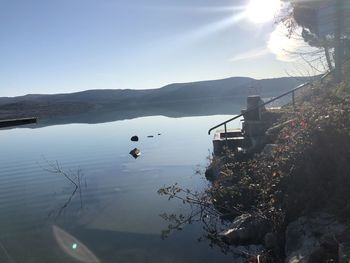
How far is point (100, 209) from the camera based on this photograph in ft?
65.4

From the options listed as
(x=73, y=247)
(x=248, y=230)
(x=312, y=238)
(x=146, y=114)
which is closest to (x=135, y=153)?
(x=73, y=247)

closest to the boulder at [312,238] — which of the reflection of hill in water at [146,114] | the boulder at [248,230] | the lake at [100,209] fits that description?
the boulder at [248,230]

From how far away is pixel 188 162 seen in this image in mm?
32344

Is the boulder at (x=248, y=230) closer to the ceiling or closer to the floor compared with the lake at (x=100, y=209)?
closer to the ceiling

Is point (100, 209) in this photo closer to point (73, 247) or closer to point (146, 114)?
point (73, 247)

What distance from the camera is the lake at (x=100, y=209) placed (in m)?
14.0

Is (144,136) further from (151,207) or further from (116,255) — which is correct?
(116,255)

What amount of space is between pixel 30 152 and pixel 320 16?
3901 centimetres

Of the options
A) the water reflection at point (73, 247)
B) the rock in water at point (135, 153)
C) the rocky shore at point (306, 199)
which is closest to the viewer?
the rocky shore at point (306, 199)

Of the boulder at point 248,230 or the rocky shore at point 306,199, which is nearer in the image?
the rocky shore at point 306,199

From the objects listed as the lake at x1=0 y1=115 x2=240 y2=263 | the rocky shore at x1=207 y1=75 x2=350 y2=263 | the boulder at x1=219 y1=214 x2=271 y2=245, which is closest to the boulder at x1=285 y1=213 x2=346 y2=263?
the rocky shore at x1=207 y1=75 x2=350 y2=263

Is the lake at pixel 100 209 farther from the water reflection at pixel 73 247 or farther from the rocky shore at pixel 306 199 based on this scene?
the rocky shore at pixel 306 199

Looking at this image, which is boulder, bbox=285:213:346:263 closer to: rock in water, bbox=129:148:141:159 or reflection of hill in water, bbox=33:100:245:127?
rock in water, bbox=129:148:141:159

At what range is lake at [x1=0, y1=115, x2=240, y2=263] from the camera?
14.0 m
